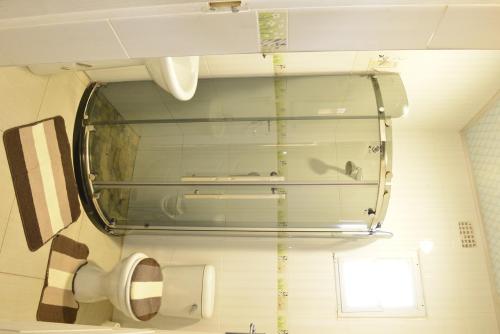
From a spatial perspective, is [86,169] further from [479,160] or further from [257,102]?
[479,160]

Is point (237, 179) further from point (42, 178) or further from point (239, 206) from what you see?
point (42, 178)

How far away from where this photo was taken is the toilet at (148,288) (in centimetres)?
153

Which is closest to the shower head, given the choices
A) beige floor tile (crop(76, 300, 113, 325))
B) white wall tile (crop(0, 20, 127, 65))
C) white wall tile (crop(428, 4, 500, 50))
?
white wall tile (crop(428, 4, 500, 50))

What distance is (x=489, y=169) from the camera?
6.26 feet

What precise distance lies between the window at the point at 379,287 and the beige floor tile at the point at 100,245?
151 centimetres

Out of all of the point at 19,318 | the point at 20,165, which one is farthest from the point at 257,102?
the point at 19,318

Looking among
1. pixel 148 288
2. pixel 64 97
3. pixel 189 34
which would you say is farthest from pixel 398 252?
pixel 64 97

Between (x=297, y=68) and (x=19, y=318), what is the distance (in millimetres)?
1899

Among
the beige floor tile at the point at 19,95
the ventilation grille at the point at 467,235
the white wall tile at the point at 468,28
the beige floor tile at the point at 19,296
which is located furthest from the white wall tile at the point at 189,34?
the ventilation grille at the point at 467,235

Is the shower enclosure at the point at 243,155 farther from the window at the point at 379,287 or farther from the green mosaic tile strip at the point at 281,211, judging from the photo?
the window at the point at 379,287

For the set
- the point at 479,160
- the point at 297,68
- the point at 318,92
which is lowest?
the point at 479,160

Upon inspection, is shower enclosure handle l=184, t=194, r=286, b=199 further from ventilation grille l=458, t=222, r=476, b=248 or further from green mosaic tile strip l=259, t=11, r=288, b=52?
ventilation grille l=458, t=222, r=476, b=248

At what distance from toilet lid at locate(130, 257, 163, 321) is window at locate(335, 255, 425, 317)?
3.68 ft

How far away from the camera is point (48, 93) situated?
65.4 inches
